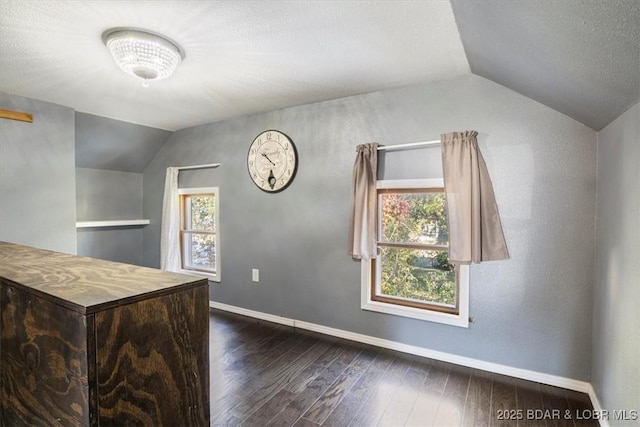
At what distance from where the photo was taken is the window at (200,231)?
386cm

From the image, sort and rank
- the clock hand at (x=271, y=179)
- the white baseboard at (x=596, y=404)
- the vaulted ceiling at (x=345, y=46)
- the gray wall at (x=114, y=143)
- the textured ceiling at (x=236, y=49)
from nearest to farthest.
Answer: the vaulted ceiling at (x=345, y=46) < the textured ceiling at (x=236, y=49) < the white baseboard at (x=596, y=404) < the clock hand at (x=271, y=179) < the gray wall at (x=114, y=143)

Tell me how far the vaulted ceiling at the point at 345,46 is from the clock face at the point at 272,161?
63cm

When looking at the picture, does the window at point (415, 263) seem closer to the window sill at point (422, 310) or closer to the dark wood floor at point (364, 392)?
the window sill at point (422, 310)

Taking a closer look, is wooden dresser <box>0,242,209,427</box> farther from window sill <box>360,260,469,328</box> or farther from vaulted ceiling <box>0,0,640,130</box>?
window sill <box>360,260,469,328</box>

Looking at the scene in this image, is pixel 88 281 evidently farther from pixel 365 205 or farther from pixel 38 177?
pixel 38 177

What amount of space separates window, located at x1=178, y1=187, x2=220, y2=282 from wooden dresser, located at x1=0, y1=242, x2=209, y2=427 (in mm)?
3040

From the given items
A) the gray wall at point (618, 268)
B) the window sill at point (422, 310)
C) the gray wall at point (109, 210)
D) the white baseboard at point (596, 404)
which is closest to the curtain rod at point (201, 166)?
the gray wall at point (109, 210)

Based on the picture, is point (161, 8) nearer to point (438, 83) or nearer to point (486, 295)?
point (438, 83)

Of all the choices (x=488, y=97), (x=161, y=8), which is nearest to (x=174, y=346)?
(x=161, y=8)

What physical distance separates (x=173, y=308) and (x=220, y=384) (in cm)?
184

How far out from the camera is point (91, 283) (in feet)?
2.34

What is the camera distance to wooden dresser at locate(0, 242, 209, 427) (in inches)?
23.2

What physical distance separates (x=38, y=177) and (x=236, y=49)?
240 cm

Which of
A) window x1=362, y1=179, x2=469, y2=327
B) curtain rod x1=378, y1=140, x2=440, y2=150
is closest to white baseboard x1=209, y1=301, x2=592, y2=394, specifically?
window x1=362, y1=179, x2=469, y2=327
